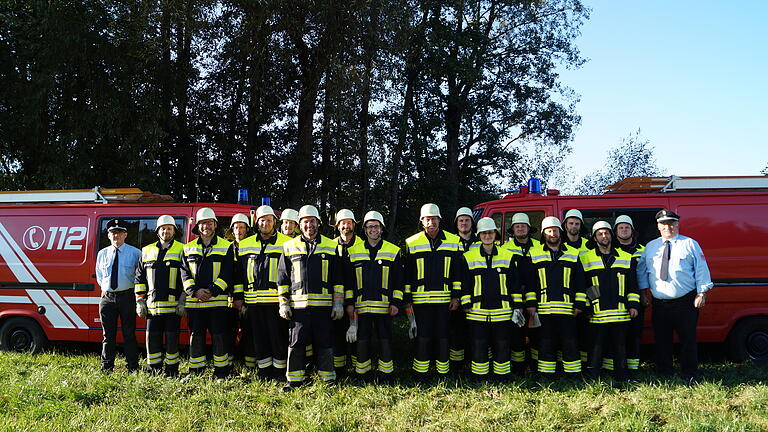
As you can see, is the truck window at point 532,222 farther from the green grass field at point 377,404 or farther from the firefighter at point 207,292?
the firefighter at point 207,292

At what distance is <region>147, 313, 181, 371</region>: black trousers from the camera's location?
5.82m

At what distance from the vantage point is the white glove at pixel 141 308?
229 inches

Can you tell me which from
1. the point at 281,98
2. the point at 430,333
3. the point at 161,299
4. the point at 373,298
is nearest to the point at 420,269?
the point at 373,298

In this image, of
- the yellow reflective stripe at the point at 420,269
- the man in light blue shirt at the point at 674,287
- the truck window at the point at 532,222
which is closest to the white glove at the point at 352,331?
the yellow reflective stripe at the point at 420,269

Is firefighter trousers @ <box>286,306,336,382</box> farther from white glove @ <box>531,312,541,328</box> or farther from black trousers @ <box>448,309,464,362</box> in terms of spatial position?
white glove @ <box>531,312,541,328</box>

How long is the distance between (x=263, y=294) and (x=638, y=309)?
13.6 feet

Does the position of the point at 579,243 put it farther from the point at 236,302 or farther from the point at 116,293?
the point at 116,293

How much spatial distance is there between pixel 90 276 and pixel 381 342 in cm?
406

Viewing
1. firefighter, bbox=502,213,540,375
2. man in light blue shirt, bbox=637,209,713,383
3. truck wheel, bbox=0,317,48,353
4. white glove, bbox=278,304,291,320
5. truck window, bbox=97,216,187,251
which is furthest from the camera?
truck wheel, bbox=0,317,48,353

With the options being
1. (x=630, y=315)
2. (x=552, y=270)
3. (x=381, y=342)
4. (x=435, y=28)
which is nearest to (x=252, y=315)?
(x=381, y=342)

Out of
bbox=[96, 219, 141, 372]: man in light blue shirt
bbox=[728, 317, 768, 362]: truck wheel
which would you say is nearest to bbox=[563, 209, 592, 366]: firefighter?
bbox=[728, 317, 768, 362]: truck wheel

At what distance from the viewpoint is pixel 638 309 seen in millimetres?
5508

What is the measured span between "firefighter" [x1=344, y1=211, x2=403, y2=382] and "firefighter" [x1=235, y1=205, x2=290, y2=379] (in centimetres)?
86

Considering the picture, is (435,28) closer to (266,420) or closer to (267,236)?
(267,236)
